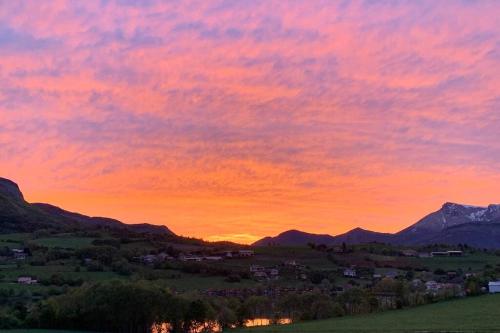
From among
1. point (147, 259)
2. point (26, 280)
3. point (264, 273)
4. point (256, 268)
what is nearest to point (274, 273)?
point (264, 273)

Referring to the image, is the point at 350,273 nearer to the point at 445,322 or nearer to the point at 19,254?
the point at 19,254

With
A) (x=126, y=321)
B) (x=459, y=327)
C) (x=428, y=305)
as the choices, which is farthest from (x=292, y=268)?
(x=459, y=327)

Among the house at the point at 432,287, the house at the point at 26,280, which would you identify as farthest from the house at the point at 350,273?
the house at the point at 26,280

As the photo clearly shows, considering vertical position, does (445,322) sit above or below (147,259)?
below

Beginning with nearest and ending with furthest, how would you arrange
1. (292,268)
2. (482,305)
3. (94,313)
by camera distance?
(94,313), (482,305), (292,268)

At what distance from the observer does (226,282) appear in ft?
567

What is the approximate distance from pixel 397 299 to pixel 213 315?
46.3 metres

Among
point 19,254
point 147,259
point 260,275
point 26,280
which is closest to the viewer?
point 26,280

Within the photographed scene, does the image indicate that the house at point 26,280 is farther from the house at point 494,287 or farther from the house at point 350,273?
the house at point 494,287

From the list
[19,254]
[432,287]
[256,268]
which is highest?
[19,254]

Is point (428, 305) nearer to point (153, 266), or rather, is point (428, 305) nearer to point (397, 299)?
point (397, 299)

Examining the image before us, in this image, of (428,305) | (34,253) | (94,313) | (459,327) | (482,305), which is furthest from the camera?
(34,253)

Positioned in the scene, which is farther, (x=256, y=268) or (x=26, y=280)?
(x=256, y=268)

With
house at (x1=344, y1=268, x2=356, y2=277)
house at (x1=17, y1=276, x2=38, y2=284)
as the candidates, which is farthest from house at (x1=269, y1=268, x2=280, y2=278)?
house at (x1=17, y1=276, x2=38, y2=284)
